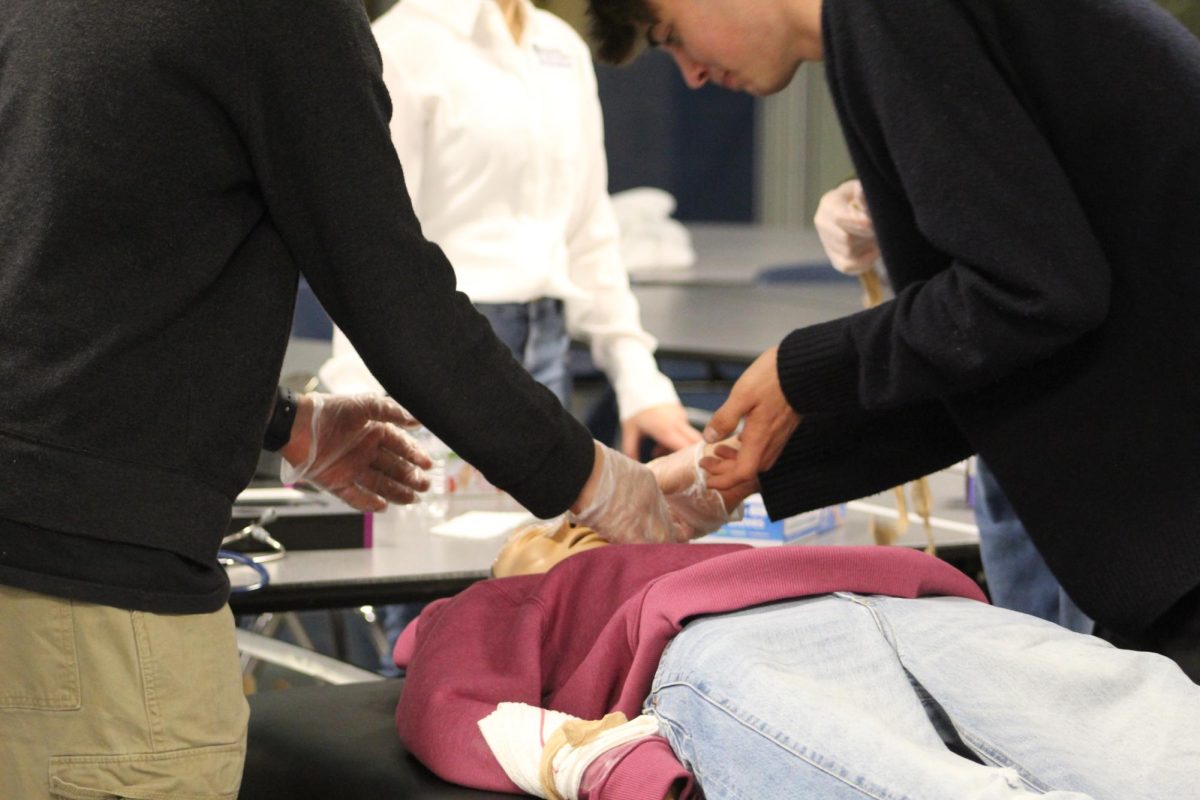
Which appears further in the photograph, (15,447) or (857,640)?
(857,640)

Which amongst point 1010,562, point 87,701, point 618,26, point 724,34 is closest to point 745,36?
point 724,34

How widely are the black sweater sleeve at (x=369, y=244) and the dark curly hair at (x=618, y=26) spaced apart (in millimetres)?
515

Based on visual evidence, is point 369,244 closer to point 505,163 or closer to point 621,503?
point 621,503

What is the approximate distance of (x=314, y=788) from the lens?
1391 mm

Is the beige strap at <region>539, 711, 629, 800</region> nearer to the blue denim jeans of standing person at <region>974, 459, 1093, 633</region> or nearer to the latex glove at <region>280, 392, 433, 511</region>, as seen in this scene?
the latex glove at <region>280, 392, 433, 511</region>

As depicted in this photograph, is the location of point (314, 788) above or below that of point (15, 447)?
below

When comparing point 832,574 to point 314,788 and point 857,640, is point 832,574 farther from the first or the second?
point 314,788

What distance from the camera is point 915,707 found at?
4.08 ft

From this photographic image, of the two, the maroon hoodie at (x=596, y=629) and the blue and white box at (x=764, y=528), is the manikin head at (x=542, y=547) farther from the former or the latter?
the blue and white box at (x=764, y=528)

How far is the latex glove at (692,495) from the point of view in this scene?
1859mm

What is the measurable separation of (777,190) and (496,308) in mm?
6342

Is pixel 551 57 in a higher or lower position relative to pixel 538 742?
higher

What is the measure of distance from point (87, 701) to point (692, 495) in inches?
35.7

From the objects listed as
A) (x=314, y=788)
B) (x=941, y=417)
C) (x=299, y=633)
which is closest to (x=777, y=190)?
(x=299, y=633)
